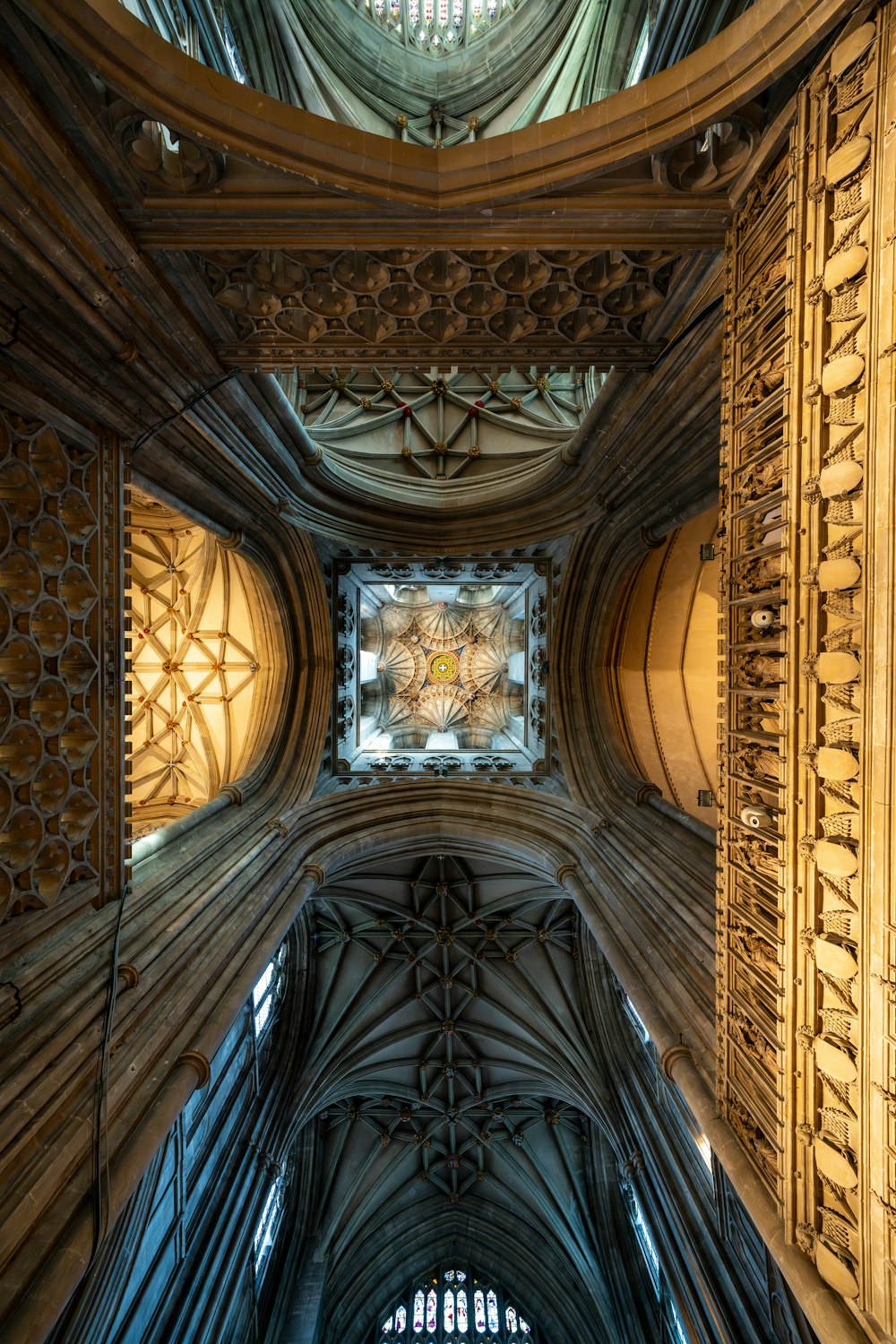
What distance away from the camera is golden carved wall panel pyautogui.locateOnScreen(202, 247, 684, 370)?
6066 mm

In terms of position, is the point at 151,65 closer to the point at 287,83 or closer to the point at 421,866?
the point at 287,83

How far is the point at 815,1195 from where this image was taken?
4.45 meters

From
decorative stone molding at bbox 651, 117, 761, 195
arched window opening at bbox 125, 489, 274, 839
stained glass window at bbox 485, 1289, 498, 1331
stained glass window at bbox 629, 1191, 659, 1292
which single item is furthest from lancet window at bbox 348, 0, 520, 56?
stained glass window at bbox 485, 1289, 498, 1331

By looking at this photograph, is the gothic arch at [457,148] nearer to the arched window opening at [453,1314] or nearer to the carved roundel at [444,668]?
the carved roundel at [444,668]

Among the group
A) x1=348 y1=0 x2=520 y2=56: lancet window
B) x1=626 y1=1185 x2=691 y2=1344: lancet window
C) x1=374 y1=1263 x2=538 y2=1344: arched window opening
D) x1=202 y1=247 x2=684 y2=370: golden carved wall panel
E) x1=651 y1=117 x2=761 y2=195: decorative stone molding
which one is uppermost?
x1=348 y1=0 x2=520 y2=56: lancet window

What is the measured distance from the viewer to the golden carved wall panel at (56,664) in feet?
18.4

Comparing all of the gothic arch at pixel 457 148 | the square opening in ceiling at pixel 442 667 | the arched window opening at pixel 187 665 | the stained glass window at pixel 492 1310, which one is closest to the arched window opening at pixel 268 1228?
the stained glass window at pixel 492 1310

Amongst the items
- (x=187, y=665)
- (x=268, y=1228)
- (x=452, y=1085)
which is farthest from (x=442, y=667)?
(x=268, y=1228)

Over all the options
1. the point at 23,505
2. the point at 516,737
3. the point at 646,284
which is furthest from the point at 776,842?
the point at 516,737

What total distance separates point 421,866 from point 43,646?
9.76 m

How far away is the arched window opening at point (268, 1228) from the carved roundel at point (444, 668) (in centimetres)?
1123

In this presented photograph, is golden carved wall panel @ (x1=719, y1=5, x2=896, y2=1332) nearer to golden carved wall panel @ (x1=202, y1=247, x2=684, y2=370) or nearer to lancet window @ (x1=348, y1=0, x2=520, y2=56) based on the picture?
golden carved wall panel @ (x1=202, y1=247, x2=684, y2=370)

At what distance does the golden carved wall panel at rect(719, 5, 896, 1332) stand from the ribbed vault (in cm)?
865

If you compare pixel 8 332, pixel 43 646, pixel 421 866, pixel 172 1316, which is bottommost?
pixel 172 1316
